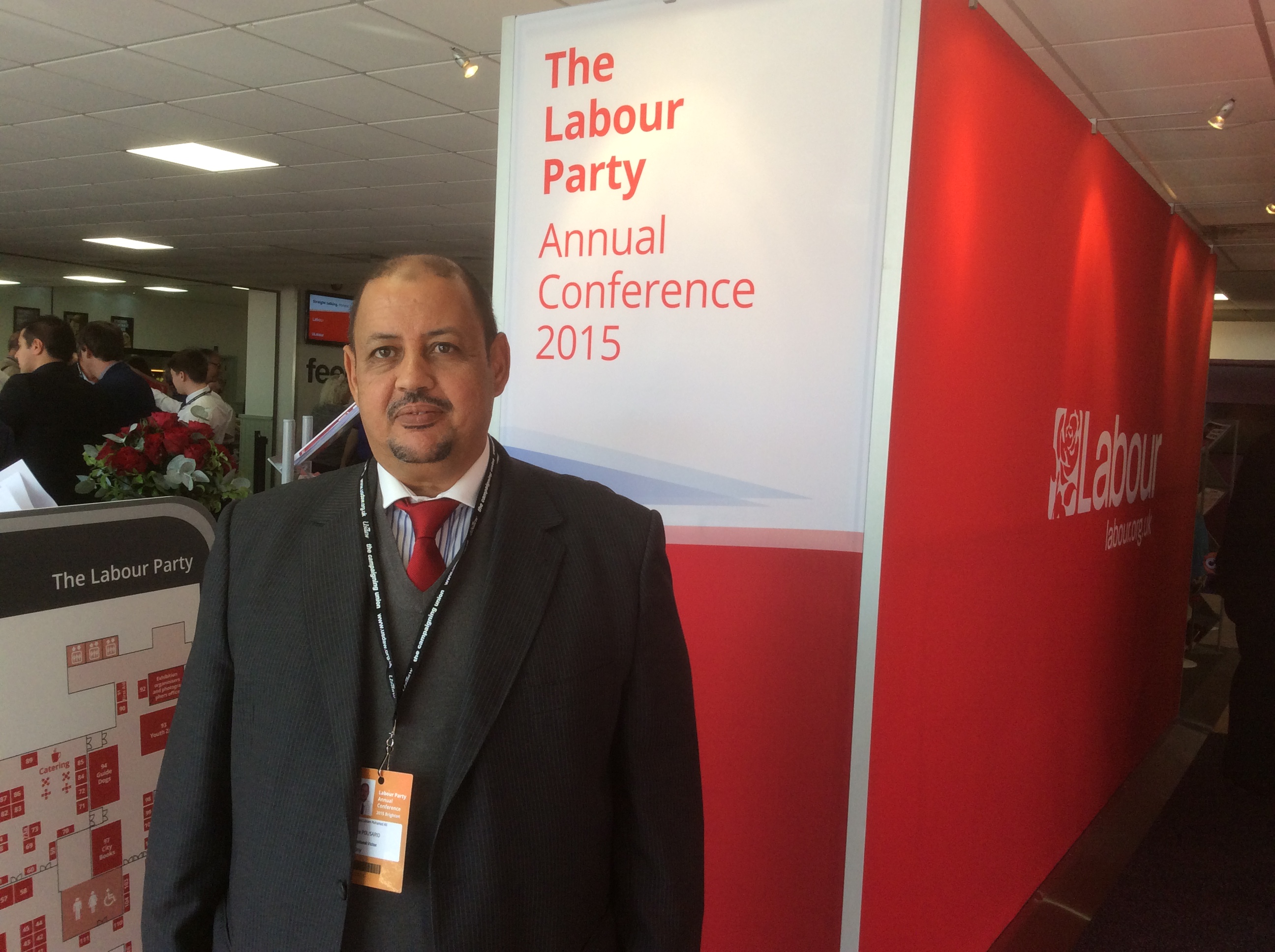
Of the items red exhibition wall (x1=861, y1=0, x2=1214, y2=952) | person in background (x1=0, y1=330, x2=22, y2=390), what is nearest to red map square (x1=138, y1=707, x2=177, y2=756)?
red exhibition wall (x1=861, y1=0, x2=1214, y2=952)

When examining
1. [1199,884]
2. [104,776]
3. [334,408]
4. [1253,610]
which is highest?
[334,408]

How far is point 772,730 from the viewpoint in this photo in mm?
2240

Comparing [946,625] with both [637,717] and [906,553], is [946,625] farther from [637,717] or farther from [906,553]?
[637,717]

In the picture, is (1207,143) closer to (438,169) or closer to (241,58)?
(438,169)

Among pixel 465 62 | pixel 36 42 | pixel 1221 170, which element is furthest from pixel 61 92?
pixel 1221 170

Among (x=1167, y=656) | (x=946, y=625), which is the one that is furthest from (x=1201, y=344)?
(x=946, y=625)

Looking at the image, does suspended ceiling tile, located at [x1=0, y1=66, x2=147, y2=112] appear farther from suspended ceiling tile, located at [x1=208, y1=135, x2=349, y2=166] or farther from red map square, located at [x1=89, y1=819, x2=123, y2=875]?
red map square, located at [x1=89, y1=819, x2=123, y2=875]

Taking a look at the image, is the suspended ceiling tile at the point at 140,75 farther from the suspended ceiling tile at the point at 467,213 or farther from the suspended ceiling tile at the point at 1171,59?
the suspended ceiling tile at the point at 1171,59

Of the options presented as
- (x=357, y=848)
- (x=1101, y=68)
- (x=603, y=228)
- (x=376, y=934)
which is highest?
(x=1101, y=68)

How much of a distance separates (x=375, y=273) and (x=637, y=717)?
0.68 metres

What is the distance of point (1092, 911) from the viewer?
3439 mm

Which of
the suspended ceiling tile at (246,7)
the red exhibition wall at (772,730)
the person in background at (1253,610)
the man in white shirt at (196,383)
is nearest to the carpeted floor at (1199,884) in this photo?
the person in background at (1253,610)

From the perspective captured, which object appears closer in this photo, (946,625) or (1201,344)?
(946,625)

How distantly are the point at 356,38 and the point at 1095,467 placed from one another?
10.7 ft
